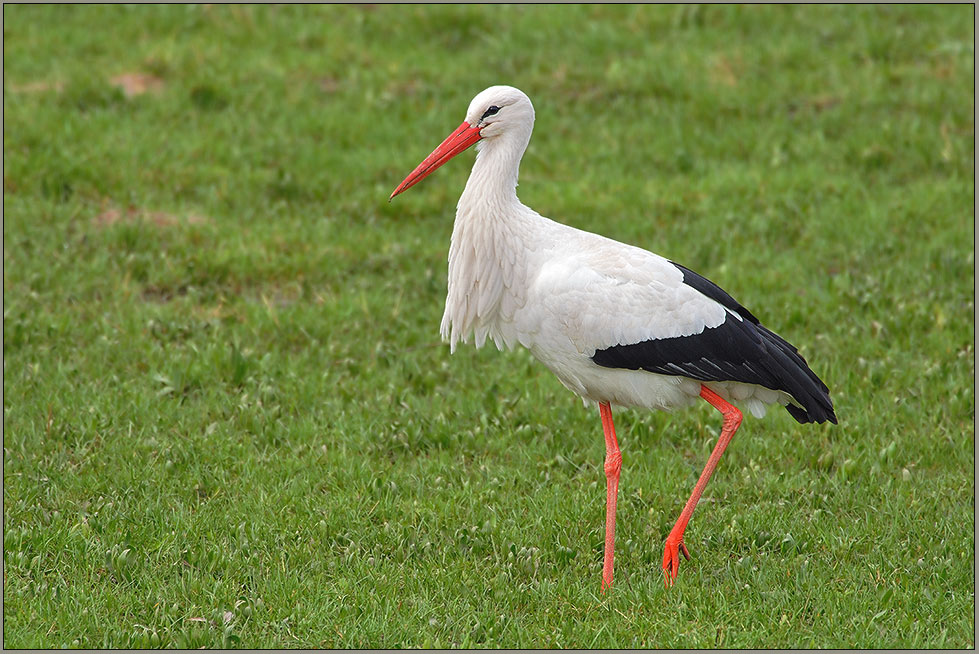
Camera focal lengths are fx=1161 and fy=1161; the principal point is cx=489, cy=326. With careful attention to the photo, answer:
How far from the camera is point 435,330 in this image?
761cm

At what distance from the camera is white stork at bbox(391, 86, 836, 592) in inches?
205

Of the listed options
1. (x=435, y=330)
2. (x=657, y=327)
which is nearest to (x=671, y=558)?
(x=657, y=327)

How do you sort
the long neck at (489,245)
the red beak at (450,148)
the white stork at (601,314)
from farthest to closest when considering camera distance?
1. the red beak at (450,148)
2. the long neck at (489,245)
3. the white stork at (601,314)

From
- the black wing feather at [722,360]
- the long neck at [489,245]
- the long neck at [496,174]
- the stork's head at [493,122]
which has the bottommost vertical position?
the black wing feather at [722,360]

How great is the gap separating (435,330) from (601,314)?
2.63m

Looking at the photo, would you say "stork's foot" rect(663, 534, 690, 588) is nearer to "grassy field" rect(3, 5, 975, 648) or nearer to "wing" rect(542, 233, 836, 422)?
"grassy field" rect(3, 5, 975, 648)

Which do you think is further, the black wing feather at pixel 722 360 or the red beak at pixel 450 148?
the red beak at pixel 450 148

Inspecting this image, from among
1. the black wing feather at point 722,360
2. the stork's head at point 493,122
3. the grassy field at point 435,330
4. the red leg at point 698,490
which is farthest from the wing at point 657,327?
the grassy field at point 435,330

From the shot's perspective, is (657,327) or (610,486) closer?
(657,327)

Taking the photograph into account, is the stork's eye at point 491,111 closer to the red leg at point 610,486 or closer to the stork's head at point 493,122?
the stork's head at point 493,122

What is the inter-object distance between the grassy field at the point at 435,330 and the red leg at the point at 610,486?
111mm

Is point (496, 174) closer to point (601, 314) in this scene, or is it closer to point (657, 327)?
point (601, 314)

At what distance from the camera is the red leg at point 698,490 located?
17.3 feet

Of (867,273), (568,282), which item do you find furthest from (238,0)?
(568,282)
